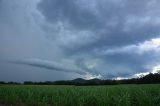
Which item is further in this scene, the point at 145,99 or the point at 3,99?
the point at 3,99

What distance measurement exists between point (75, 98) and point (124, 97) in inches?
131

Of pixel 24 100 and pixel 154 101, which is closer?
pixel 154 101

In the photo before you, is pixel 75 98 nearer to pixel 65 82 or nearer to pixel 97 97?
pixel 97 97

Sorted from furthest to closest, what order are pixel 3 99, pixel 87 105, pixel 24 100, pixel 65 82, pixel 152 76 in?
pixel 65 82, pixel 152 76, pixel 3 99, pixel 24 100, pixel 87 105

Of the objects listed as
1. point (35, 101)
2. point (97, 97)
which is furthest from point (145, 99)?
point (35, 101)

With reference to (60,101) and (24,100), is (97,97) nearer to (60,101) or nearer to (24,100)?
(60,101)

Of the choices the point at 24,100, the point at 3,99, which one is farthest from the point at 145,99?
the point at 3,99

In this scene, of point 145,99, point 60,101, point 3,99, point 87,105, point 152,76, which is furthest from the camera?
point 152,76

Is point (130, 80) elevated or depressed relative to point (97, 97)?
elevated

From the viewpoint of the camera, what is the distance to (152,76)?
5553cm

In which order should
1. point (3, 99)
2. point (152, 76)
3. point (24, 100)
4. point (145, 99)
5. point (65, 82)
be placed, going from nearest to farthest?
point (145, 99), point (24, 100), point (3, 99), point (152, 76), point (65, 82)

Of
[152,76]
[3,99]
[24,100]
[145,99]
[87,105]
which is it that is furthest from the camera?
[152,76]

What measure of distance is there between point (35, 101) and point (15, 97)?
2.96 metres

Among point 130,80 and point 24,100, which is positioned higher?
point 130,80
